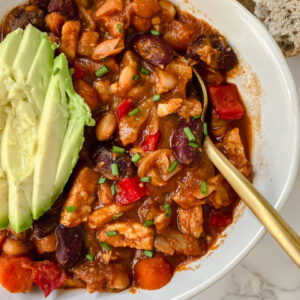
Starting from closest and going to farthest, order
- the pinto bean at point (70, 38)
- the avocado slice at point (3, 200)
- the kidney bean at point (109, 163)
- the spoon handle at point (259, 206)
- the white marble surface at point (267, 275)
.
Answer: the spoon handle at point (259, 206) → the avocado slice at point (3, 200) → the kidney bean at point (109, 163) → the pinto bean at point (70, 38) → the white marble surface at point (267, 275)

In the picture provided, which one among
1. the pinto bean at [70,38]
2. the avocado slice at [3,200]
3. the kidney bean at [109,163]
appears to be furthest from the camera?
the pinto bean at [70,38]

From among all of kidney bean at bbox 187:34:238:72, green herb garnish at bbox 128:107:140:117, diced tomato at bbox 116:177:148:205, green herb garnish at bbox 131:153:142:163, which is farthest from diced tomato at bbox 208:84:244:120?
diced tomato at bbox 116:177:148:205

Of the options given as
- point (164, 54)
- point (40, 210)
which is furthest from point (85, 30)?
point (40, 210)

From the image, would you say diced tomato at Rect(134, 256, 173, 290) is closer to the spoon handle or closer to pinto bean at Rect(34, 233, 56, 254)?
pinto bean at Rect(34, 233, 56, 254)

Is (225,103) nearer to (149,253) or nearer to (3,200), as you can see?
(149,253)

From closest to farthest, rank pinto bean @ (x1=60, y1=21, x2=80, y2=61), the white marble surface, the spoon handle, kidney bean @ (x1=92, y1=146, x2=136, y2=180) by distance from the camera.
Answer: the spoon handle, kidney bean @ (x1=92, y1=146, x2=136, y2=180), pinto bean @ (x1=60, y1=21, x2=80, y2=61), the white marble surface

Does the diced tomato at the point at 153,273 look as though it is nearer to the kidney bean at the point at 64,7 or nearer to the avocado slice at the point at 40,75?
the avocado slice at the point at 40,75

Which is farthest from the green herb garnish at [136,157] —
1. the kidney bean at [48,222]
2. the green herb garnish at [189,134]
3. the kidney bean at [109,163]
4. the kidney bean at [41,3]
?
the kidney bean at [41,3]

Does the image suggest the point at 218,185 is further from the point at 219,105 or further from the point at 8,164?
the point at 8,164
